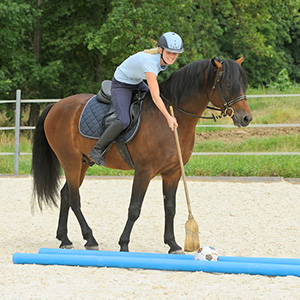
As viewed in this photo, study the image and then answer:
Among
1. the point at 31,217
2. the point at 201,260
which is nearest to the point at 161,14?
the point at 31,217

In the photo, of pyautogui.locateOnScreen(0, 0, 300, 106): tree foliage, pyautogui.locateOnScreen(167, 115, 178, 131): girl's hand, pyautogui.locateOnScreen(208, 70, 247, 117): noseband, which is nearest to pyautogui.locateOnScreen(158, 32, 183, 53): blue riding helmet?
pyautogui.locateOnScreen(208, 70, 247, 117): noseband

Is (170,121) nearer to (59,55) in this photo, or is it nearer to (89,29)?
(89,29)

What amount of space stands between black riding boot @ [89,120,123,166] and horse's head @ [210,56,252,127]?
1035 millimetres

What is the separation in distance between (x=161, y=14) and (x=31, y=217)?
9.56 m

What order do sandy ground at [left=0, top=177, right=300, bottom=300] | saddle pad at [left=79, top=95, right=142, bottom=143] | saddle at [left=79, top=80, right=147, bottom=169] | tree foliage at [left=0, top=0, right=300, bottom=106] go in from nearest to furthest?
sandy ground at [left=0, top=177, right=300, bottom=300], saddle at [left=79, top=80, right=147, bottom=169], saddle pad at [left=79, top=95, right=142, bottom=143], tree foliage at [left=0, top=0, right=300, bottom=106]

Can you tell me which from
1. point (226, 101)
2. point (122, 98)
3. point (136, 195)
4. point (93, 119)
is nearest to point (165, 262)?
point (136, 195)

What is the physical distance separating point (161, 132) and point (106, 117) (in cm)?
68

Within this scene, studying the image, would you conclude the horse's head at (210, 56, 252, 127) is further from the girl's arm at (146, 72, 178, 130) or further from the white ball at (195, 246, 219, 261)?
the white ball at (195, 246, 219, 261)

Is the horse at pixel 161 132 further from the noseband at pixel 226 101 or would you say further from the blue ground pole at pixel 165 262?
the blue ground pole at pixel 165 262

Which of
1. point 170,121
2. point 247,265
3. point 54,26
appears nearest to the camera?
point 247,265

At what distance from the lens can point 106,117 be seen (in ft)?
18.8

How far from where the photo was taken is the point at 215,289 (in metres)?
4.03

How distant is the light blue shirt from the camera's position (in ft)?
17.1

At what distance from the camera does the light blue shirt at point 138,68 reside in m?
5.22
